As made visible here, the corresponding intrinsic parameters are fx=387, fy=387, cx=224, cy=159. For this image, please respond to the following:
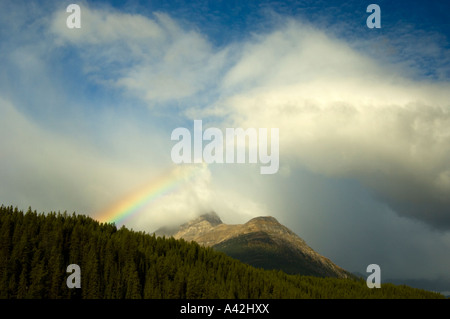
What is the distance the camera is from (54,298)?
19812 centimetres
